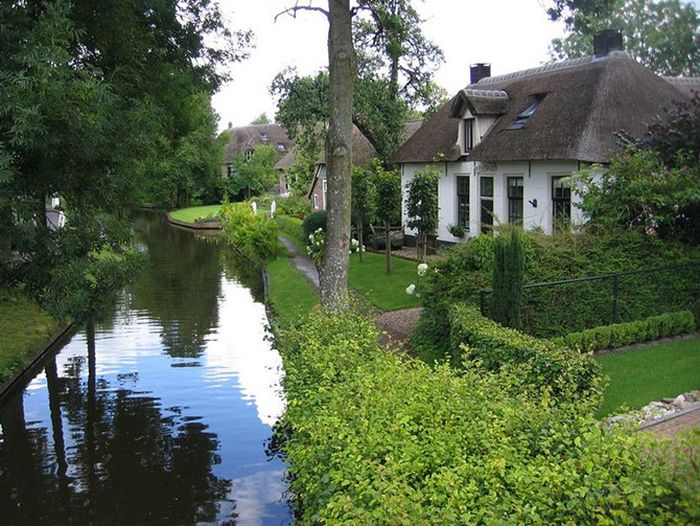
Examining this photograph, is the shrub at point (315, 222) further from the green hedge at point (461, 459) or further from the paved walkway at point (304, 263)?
the green hedge at point (461, 459)

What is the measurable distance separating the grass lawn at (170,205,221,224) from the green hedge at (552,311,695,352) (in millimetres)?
49114

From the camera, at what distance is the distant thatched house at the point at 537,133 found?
769 inches

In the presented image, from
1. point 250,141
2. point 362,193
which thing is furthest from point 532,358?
point 250,141

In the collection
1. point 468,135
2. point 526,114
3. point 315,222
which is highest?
point 526,114

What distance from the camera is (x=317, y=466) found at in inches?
236

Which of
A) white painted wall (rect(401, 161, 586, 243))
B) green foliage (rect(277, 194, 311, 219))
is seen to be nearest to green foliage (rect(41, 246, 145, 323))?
white painted wall (rect(401, 161, 586, 243))

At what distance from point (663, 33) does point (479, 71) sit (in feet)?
88.1

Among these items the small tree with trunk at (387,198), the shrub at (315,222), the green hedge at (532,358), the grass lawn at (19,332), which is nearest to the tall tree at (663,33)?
the shrub at (315,222)

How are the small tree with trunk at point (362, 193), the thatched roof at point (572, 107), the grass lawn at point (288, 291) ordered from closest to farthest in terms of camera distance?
the thatched roof at point (572, 107), the grass lawn at point (288, 291), the small tree with trunk at point (362, 193)

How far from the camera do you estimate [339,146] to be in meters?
14.0

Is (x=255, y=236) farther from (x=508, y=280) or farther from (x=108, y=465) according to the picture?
(x=108, y=465)

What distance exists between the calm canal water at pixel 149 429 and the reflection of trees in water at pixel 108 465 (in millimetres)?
18

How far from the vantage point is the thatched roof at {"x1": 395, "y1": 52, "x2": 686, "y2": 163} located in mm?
19297

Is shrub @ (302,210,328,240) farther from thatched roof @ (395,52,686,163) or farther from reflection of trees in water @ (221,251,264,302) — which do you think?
thatched roof @ (395,52,686,163)
